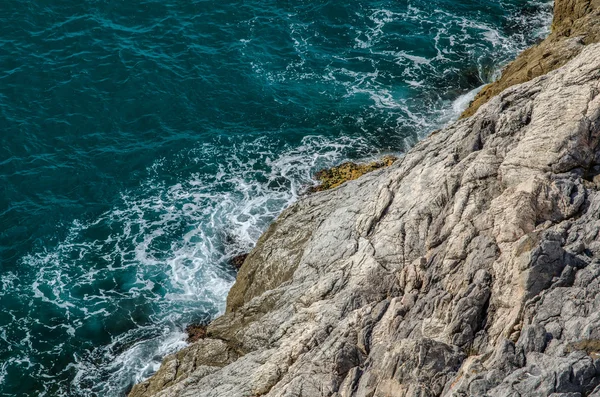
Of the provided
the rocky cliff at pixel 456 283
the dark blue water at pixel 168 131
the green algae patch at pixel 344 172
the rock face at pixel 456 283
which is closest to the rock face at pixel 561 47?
the green algae patch at pixel 344 172

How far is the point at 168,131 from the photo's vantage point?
67.2 m

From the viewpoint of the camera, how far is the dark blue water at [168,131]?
52.4m

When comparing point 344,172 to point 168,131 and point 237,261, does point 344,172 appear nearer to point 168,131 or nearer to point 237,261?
point 237,261

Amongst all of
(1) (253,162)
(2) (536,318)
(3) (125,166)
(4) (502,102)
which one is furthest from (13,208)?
(2) (536,318)

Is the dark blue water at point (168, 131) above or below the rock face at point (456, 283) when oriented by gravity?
above

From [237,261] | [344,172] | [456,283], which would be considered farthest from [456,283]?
[344,172]

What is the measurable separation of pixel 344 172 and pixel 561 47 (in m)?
22.6

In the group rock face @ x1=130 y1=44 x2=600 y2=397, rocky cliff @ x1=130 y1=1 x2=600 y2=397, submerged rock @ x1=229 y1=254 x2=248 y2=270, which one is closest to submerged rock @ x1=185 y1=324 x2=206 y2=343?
submerged rock @ x1=229 y1=254 x2=248 y2=270

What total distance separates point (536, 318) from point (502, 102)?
1494cm

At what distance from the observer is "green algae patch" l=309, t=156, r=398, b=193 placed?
202 ft

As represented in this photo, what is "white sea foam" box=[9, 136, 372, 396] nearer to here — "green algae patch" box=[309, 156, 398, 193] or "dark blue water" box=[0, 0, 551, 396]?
"dark blue water" box=[0, 0, 551, 396]

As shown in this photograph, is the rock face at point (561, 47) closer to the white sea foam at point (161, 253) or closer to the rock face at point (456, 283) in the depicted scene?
the rock face at point (456, 283)

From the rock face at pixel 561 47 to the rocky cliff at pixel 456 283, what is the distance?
11.0m

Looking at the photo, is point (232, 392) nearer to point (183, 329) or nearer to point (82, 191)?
point (183, 329)
